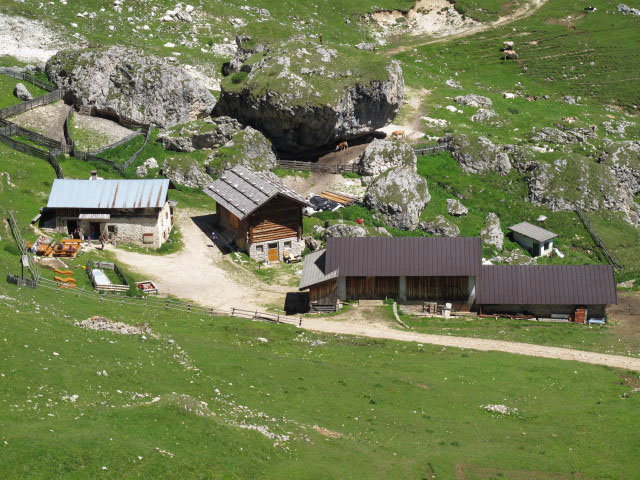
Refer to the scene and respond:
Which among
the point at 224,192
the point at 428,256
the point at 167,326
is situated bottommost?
the point at 167,326

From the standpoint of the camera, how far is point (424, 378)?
47.9m

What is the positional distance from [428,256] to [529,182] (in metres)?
27.7

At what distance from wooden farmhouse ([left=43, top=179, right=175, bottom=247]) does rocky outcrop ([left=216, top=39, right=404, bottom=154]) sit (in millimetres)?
21114

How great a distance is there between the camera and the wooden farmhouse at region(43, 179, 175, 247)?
6869cm

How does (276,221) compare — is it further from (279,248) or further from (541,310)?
(541,310)

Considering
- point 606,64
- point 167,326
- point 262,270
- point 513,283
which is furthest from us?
point 606,64

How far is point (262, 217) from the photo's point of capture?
234 ft

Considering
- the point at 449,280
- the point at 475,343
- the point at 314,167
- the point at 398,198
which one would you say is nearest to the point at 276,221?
the point at 398,198

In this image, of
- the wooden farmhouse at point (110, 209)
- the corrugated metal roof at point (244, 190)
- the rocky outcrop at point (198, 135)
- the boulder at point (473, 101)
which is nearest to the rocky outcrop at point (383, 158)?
the corrugated metal roof at point (244, 190)

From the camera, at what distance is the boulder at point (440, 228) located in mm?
78375

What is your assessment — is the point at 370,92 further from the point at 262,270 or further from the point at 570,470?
the point at 570,470

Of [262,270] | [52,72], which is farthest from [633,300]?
[52,72]

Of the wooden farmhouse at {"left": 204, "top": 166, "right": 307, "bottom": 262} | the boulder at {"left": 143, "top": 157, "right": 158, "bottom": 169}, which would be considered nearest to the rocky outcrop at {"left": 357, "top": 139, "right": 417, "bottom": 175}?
the wooden farmhouse at {"left": 204, "top": 166, "right": 307, "bottom": 262}

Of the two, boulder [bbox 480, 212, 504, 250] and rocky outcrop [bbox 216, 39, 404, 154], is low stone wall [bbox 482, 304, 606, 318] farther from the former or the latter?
rocky outcrop [bbox 216, 39, 404, 154]
